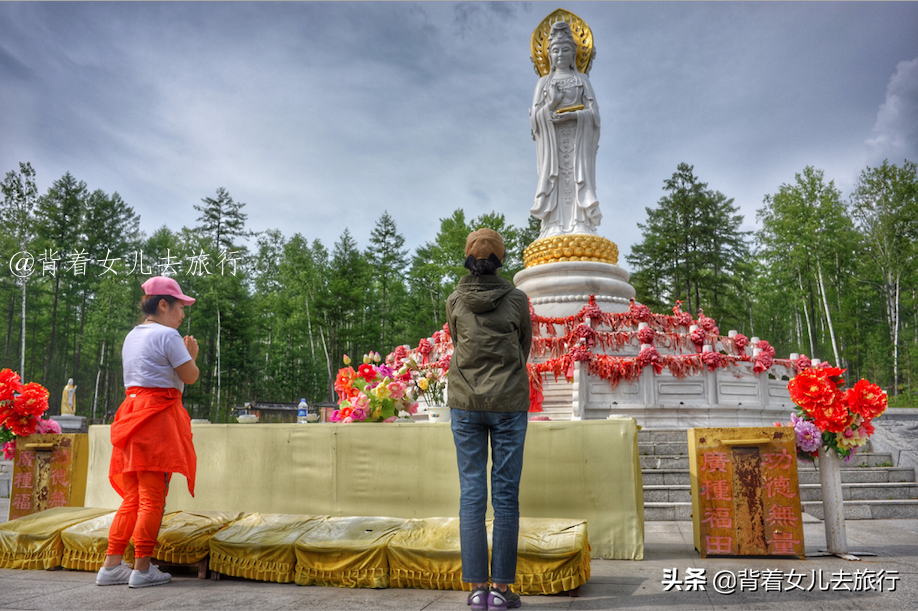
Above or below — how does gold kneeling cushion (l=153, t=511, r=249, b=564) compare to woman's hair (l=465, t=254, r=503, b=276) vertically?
below

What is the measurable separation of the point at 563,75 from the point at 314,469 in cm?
1092

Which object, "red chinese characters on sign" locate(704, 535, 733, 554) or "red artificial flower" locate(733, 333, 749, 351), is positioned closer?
"red chinese characters on sign" locate(704, 535, 733, 554)

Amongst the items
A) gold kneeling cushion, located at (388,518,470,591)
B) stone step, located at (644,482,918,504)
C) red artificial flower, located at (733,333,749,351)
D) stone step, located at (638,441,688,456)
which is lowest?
stone step, located at (644,482,918,504)

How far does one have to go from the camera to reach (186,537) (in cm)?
321

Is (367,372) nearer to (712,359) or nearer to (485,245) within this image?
(485,245)

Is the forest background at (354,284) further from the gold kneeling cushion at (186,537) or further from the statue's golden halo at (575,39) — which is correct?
the gold kneeling cushion at (186,537)

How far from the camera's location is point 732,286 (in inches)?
1253

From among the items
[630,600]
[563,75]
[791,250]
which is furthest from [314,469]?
[791,250]

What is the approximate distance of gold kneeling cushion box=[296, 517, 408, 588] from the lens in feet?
9.57

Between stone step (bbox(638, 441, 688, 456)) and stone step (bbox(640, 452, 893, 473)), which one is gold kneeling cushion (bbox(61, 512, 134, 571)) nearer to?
stone step (bbox(640, 452, 893, 473))

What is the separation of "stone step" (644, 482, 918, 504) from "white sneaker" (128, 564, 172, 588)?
4015mm

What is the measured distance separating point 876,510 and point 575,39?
36.1ft

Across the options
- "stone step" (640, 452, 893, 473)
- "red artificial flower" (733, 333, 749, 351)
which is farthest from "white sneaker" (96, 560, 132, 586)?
"red artificial flower" (733, 333, 749, 351)

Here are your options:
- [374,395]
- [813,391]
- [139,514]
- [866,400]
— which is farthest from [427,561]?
[866,400]
